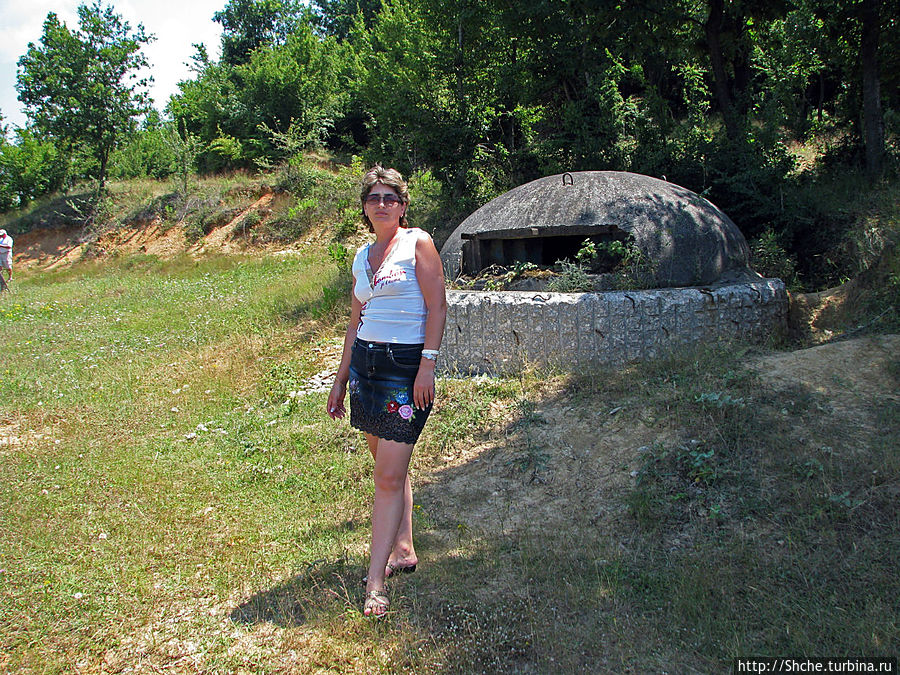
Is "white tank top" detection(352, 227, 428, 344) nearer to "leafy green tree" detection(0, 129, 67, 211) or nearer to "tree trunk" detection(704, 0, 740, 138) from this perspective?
"tree trunk" detection(704, 0, 740, 138)

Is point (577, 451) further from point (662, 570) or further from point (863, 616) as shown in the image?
point (863, 616)


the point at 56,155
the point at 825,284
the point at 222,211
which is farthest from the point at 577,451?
the point at 56,155

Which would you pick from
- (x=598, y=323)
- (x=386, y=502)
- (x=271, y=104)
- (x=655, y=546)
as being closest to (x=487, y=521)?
(x=655, y=546)

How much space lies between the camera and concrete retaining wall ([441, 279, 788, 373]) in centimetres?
605

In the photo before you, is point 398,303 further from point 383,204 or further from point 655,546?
point 655,546

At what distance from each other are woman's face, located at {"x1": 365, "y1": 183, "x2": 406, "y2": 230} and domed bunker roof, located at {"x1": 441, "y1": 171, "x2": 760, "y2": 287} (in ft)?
14.0

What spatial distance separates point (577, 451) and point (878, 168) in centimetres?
841

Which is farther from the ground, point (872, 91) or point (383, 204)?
point (872, 91)

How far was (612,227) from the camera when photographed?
6891 mm

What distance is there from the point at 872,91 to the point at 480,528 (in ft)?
32.1

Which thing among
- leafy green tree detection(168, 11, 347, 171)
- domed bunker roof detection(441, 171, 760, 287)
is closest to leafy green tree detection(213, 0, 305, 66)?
leafy green tree detection(168, 11, 347, 171)

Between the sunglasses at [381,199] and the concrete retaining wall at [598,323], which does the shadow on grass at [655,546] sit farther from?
the sunglasses at [381,199]

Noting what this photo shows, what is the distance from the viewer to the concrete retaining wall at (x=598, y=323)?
6.05 meters

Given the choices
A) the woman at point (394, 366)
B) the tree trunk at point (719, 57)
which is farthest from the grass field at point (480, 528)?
the tree trunk at point (719, 57)
